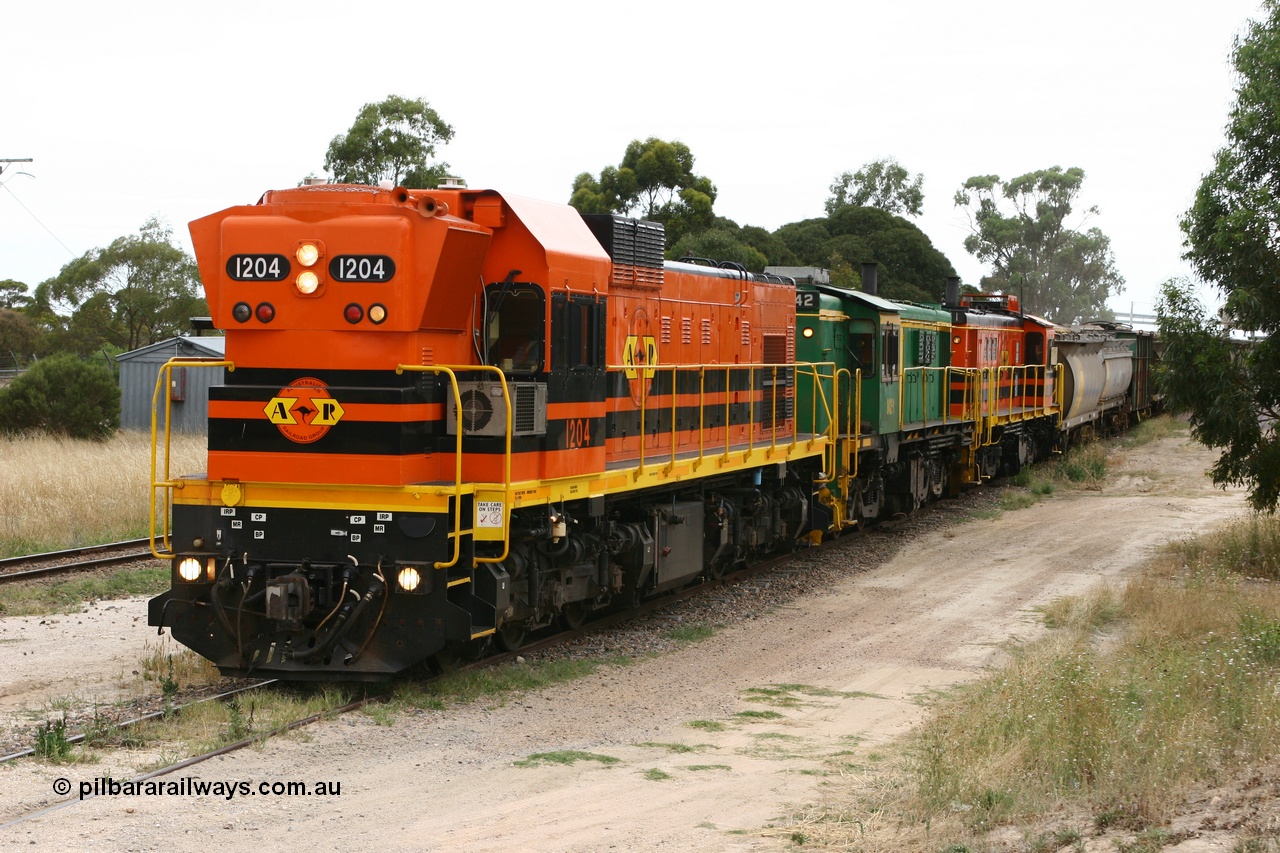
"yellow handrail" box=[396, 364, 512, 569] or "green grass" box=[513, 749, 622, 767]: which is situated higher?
"yellow handrail" box=[396, 364, 512, 569]

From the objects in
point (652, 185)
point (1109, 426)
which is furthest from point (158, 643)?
point (1109, 426)

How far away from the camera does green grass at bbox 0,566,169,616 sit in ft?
45.0

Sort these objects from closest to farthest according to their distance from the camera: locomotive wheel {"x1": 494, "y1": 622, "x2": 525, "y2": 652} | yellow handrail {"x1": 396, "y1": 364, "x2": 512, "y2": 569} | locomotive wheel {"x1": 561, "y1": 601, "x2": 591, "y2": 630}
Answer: yellow handrail {"x1": 396, "y1": 364, "x2": 512, "y2": 569} → locomotive wheel {"x1": 494, "y1": 622, "x2": 525, "y2": 652} → locomotive wheel {"x1": 561, "y1": 601, "x2": 591, "y2": 630}

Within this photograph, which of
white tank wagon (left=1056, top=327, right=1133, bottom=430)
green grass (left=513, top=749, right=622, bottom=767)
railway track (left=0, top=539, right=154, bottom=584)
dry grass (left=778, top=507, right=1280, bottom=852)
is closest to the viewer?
dry grass (left=778, top=507, right=1280, bottom=852)

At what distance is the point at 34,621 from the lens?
1315cm

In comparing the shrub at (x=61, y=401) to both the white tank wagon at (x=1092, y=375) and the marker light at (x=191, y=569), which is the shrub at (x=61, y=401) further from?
the white tank wagon at (x=1092, y=375)

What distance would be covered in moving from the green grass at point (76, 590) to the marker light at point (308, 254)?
6.08 m

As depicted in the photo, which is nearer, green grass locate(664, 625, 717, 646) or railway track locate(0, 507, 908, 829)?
railway track locate(0, 507, 908, 829)

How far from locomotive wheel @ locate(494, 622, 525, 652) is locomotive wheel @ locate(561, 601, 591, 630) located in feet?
3.19

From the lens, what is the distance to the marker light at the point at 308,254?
977 cm

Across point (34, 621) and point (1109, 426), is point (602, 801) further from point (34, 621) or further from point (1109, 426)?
point (1109, 426)

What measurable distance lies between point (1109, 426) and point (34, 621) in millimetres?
37298

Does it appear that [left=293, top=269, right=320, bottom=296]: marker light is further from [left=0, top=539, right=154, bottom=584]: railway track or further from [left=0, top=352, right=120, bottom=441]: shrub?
[left=0, top=352, right=120, bottom=441]: shrub

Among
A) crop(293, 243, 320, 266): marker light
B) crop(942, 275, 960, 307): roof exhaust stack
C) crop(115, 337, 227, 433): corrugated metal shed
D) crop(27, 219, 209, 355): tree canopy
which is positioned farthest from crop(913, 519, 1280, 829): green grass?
crop(27, 219, 209, 355): tree canopy
